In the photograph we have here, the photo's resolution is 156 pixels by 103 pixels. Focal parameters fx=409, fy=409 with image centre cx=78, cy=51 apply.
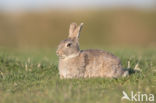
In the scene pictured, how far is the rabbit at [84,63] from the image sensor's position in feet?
30.6

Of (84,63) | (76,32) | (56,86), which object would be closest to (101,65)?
(84,63)

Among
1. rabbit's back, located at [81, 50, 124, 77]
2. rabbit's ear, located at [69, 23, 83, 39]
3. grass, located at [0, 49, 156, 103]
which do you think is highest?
rabbit's ear, located at [69, 23, 83, 39]

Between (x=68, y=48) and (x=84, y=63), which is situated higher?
→ (x=68, y=48)

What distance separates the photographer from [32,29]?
27.8 meters

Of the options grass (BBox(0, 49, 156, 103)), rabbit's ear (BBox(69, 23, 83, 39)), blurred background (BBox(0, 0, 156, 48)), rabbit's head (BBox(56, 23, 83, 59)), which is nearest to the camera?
grass (BBox(0, 49, 156, 103))

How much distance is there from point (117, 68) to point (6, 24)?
754 inches

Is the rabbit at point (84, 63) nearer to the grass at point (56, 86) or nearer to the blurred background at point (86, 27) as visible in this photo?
the grass at point (56, 86)

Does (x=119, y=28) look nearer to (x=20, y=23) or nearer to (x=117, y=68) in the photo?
(x=20, y=23)

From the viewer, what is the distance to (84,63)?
9375 mm

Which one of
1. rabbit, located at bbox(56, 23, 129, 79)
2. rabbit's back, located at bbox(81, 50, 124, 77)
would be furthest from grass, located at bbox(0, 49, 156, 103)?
rabbit's back, located at bbox(81, 50, 124, 77)

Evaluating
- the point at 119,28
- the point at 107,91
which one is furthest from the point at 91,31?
the point at 107,91

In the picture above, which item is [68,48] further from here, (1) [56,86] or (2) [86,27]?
(2) [86,27]

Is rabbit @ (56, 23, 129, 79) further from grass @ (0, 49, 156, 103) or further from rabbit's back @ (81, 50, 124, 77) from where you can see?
grass @ (0, 49, 156, 103)

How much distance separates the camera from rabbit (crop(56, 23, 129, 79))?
934cm
